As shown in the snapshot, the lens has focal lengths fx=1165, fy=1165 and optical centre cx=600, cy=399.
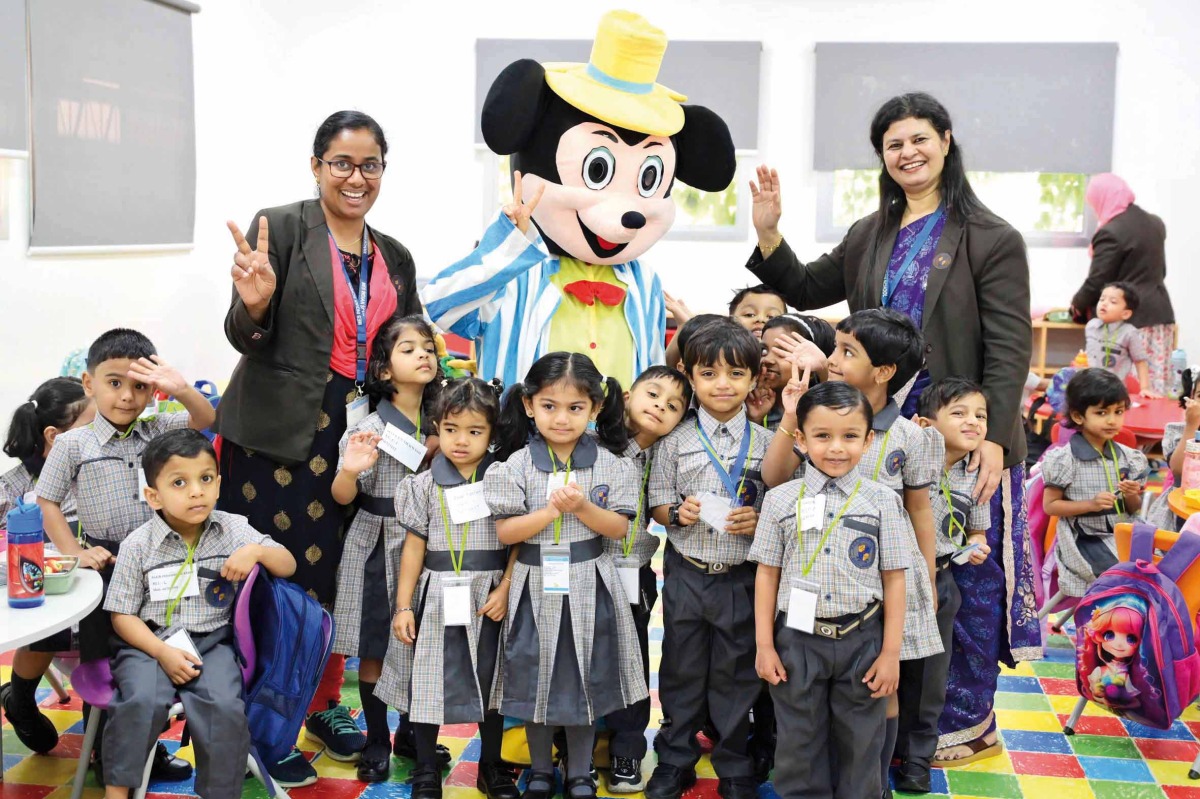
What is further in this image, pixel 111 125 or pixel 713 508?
pixel 111 125

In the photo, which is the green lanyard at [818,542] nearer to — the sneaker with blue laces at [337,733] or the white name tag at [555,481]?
the white name tag at [555,481]

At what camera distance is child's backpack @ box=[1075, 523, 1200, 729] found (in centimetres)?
308

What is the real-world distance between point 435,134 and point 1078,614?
23.0ft

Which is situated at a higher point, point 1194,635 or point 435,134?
point 435,134

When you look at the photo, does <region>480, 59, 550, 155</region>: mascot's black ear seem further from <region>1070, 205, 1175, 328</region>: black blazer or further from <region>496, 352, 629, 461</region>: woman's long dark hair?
<region>1070, 205, 1175, 328</region>: black blazer

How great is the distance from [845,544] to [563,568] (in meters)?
0.66

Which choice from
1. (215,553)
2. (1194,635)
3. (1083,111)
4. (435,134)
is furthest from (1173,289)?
(215,553)

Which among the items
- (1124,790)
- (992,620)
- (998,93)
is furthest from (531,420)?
(998,93)

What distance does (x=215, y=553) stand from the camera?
2.72 metres

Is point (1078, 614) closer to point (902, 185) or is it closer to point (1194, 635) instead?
point (1194, 635)

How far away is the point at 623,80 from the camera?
316cm

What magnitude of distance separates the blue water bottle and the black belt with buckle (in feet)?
5.48

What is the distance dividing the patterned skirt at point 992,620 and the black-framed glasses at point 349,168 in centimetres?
182

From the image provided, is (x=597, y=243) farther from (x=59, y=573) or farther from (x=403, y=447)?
(x=59, y=573)
